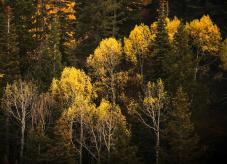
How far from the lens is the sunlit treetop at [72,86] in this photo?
64938mm

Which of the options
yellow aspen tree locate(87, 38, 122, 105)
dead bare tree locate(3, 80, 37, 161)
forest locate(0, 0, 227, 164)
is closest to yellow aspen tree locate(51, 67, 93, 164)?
forest locate(0, 0, 227, 164)

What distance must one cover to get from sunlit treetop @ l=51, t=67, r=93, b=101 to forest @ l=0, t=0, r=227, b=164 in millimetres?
154

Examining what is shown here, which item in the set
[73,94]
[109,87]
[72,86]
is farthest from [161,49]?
[73,94]

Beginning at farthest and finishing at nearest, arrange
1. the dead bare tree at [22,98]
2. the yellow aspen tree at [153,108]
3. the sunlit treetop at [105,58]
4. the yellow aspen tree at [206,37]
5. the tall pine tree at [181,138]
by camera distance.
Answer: the yellow aspen tree at [206,37] → the sunlit treetop at [105,58] → the dead bare tree at [22,98] → the yellow aspen tree at [153,108] → the tall pine tree at [181,138]

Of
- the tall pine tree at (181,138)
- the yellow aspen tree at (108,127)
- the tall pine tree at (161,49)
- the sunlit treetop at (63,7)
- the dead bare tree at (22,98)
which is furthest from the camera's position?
the sunlit treetop at (63,7)

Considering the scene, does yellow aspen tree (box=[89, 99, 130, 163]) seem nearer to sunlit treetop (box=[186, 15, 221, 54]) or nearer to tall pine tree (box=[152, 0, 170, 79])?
tall pine tree (box=[152, 0, 170, 79])

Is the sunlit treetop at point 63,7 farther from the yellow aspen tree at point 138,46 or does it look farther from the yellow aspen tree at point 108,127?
the yellow aspen tree at point 108,127

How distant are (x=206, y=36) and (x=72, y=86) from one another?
27743 millimetres

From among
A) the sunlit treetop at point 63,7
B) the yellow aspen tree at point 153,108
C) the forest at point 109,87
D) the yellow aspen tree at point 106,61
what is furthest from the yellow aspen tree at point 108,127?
the sunlit treetop at point 63,7

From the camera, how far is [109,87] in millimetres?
70750

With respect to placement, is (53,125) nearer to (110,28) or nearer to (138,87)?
(138,87)

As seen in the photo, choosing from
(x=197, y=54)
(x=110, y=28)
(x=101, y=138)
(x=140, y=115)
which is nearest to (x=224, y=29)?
(x=197, y=54)

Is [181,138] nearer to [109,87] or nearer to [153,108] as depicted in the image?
[153,108]

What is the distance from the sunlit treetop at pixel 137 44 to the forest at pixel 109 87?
0.16 m
